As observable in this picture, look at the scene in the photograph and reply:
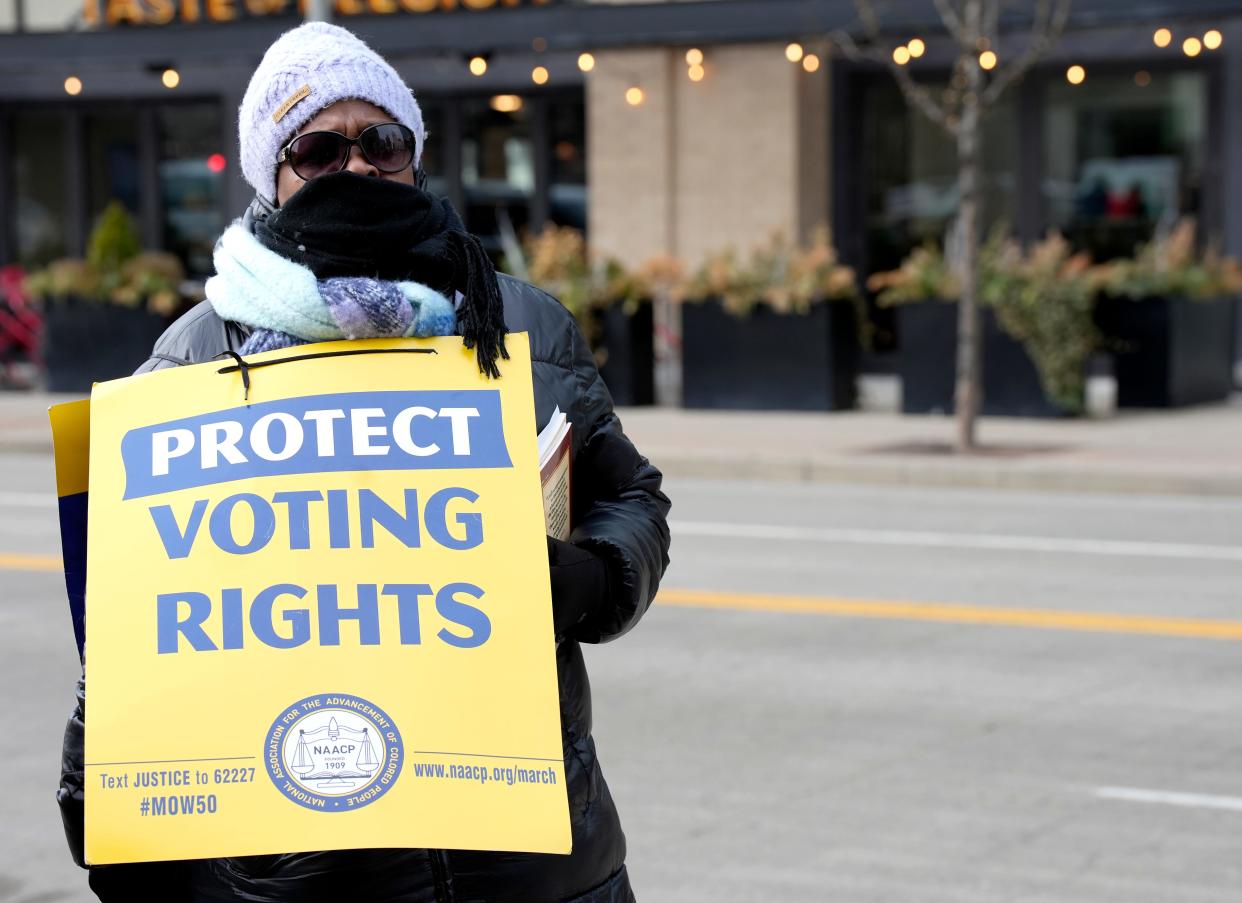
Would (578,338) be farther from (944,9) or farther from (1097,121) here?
(1097,121)

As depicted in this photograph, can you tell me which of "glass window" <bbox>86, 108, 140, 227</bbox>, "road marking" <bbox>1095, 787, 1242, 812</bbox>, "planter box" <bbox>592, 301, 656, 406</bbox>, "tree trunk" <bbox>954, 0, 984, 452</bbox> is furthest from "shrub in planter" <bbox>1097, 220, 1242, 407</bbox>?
"glass window" <bbox>86, 108, 140, 227</bbox>

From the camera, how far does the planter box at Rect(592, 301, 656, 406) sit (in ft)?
57.2

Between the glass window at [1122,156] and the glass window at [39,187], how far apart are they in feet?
40.9

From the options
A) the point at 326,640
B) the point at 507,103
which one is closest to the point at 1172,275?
the point at 507,103

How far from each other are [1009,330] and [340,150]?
13.8m

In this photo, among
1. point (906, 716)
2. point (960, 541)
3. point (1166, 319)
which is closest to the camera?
point (906, 716)

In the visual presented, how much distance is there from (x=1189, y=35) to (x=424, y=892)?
17429mm

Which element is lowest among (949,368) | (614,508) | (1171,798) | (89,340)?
(1171,798)

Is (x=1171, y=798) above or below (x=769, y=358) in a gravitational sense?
below

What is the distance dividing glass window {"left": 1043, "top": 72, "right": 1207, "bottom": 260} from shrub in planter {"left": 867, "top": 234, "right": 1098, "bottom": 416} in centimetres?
352

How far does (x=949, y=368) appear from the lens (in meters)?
16.2

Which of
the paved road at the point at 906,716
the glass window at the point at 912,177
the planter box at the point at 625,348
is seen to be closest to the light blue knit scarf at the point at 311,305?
the paved road at the point at 906,716

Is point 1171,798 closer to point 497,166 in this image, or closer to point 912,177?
point 912,177

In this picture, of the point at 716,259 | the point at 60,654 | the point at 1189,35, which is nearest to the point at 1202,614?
the point at 60,654
